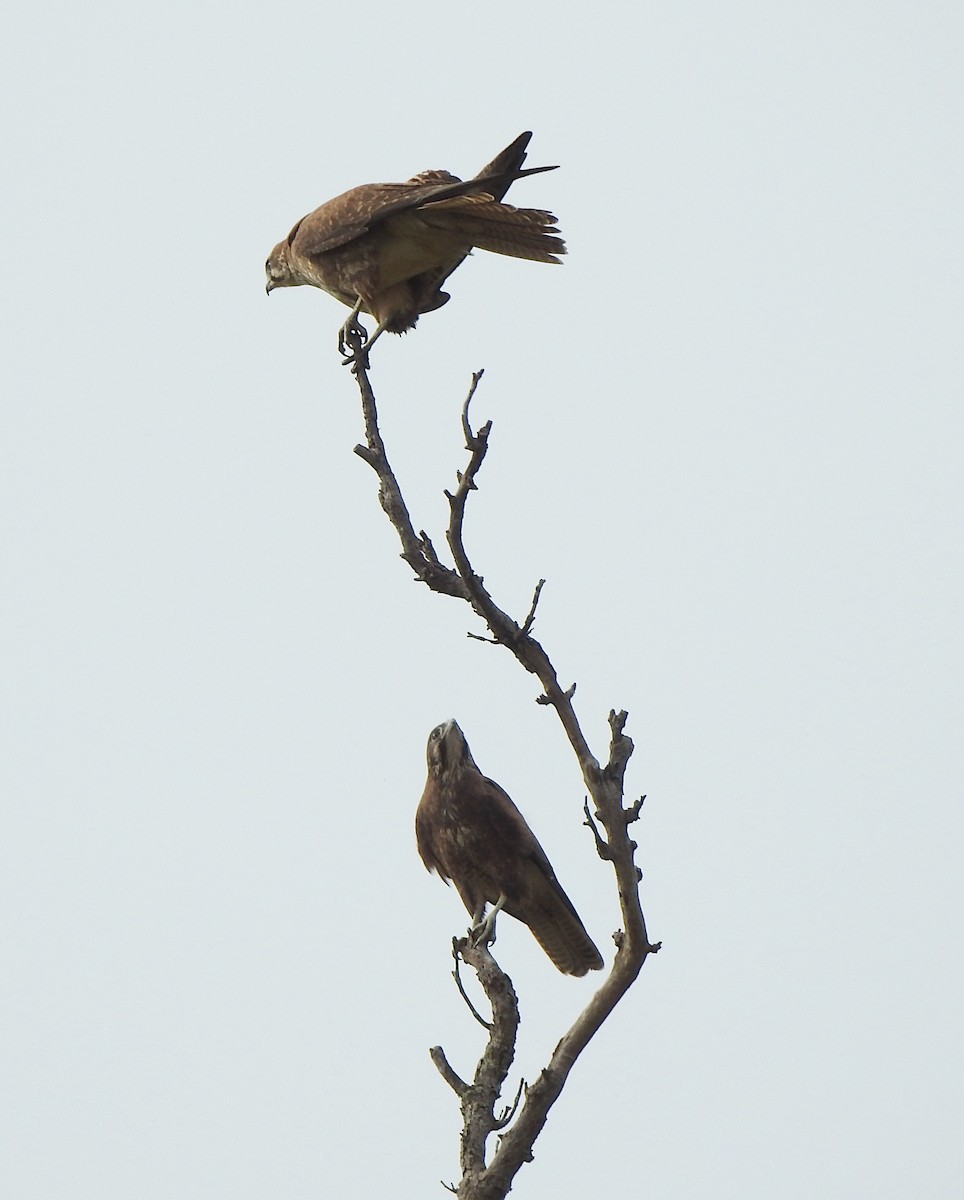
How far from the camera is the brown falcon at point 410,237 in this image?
5.52 metres

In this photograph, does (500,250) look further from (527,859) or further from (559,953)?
(559,953)

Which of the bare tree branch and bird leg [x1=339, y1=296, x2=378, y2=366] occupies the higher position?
bird leg [x1=339, y1=296, x2=378, y2=366]

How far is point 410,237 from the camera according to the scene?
6000 mm

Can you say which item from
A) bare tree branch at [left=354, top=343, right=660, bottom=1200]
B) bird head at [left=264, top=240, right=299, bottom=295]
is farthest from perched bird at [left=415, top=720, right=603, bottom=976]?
bird head at [left=264, top=240, right=299, bottom=295]

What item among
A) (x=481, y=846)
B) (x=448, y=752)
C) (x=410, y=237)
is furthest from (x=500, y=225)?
(x=481, y=846)

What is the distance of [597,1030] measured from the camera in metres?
4.59

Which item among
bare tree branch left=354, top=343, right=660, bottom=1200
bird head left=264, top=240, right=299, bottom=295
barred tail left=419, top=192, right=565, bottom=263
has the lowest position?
bare tree branch left=354, top=343, right=660, bottom=1200

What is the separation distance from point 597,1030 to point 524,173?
10.5 feet

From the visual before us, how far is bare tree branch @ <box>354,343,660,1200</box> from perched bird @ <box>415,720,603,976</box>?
0.66 metres

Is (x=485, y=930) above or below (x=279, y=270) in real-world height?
below

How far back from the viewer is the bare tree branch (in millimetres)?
4434

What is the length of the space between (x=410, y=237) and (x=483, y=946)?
299 centimetres

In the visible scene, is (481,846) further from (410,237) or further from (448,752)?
(410,237)

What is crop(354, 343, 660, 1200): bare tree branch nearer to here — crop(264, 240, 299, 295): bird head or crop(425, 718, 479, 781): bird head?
crop(425, 718, 479, 781): bird head
